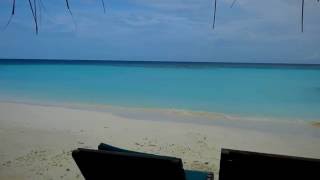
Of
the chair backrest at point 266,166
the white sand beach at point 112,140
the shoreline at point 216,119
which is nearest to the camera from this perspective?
the chair backrest at point 266,166

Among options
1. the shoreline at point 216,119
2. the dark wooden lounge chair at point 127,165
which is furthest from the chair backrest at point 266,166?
the shoreline at point 216,119

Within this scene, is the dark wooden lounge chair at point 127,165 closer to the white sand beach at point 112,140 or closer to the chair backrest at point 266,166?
the chair backrest at point 266,166

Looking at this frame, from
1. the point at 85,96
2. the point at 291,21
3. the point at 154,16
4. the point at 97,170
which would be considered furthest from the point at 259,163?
the point at 85,96

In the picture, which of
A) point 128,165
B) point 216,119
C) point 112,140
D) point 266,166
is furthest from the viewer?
point 216,119

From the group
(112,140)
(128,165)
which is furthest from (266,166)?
(112,140)

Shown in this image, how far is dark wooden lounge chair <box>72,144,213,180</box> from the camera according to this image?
46.1 inches

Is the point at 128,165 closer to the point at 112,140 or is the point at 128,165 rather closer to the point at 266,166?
the point at 266,166

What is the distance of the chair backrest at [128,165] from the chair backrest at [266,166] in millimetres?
172

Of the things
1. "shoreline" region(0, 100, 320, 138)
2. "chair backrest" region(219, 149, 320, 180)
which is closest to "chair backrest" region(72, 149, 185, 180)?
"chair backrest" region(219, 149, 320, 180)

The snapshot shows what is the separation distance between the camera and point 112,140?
402 centimetres

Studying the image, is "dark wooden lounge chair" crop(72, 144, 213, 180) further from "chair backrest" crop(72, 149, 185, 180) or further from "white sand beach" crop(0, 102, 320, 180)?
"white sand beach" crop(0, 102, 320, 180)

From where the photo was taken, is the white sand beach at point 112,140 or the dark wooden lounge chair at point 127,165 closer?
the dark wooden lounge chair at point 127,165

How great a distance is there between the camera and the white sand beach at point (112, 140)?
3.05m

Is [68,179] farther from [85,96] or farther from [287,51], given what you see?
[85,96]
